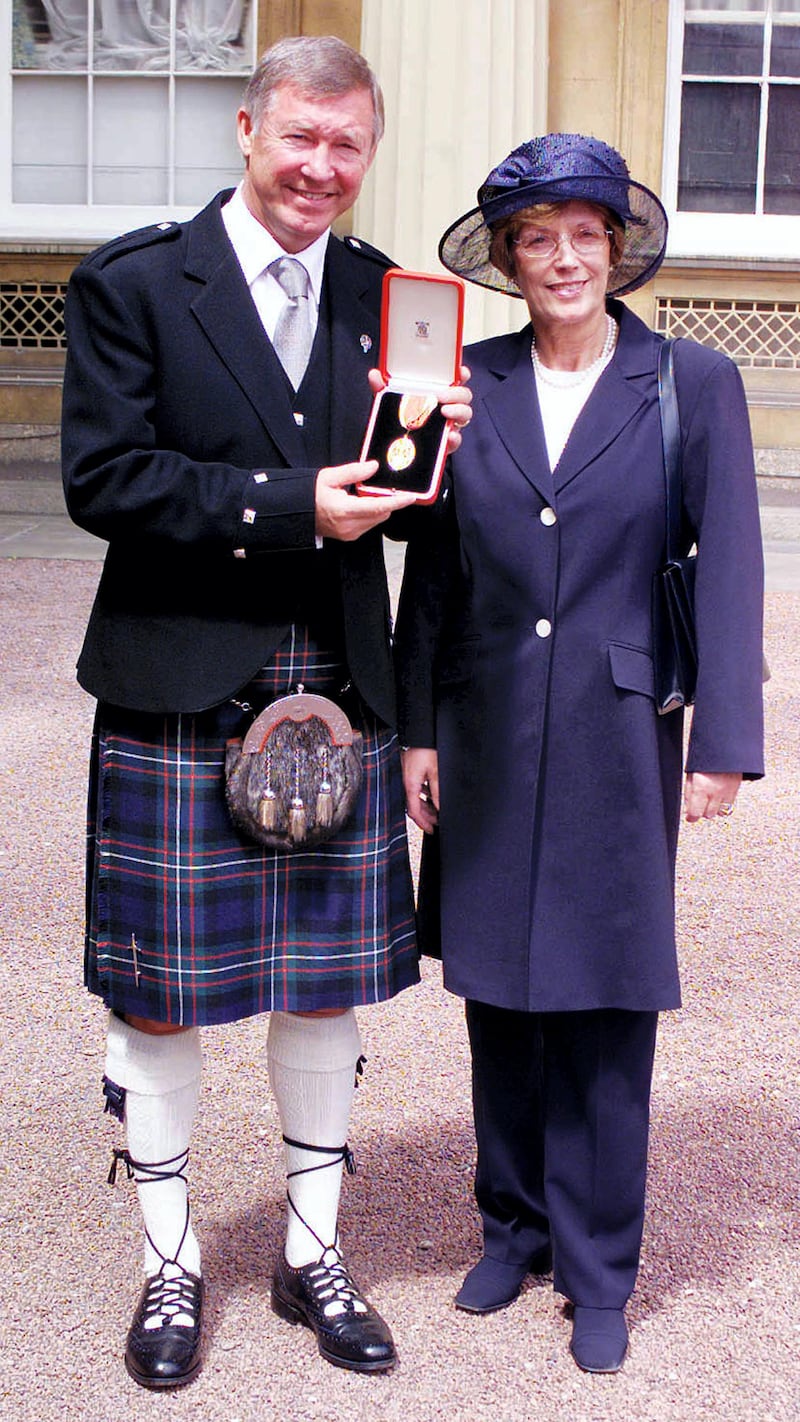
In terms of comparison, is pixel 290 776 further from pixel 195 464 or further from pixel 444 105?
pixel 444 105

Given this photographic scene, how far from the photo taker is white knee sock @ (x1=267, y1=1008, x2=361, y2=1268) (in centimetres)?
291

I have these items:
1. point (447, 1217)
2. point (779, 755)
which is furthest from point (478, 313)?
point (447, 1217)

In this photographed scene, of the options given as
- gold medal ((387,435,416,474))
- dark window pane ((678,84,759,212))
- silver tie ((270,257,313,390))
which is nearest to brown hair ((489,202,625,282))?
silver tie ((270,257,313,390))

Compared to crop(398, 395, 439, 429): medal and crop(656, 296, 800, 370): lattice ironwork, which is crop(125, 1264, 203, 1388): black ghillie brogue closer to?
crop(398, 395, 439, 429): medal

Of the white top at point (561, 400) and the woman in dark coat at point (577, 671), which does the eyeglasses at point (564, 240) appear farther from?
the white top at point (561, 400)

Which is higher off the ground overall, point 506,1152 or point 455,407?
point 455,407

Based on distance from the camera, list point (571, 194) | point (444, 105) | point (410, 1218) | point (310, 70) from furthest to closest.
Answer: point (444, 105), point (410, 1218), point (571, 194), point (310, 70)

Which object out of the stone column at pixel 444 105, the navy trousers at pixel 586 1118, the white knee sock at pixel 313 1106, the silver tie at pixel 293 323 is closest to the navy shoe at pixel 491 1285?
the navy trousers at pixel 586 1118

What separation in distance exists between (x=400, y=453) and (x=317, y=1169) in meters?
1.17

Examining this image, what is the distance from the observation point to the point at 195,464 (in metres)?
2.58

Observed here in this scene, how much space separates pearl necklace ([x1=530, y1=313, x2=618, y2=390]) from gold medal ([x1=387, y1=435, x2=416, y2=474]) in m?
0.38

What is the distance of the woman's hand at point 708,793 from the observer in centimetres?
278

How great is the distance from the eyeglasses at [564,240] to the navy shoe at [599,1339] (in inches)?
64.6

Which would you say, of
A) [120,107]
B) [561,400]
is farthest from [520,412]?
[120,107]
